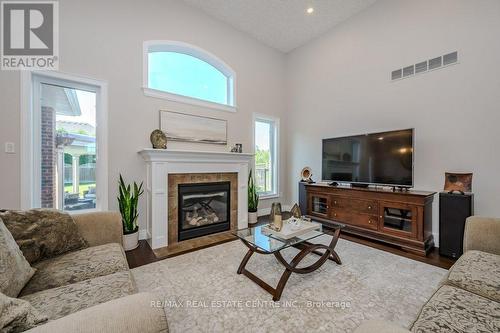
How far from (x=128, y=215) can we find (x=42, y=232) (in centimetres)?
134

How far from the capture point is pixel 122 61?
296cm

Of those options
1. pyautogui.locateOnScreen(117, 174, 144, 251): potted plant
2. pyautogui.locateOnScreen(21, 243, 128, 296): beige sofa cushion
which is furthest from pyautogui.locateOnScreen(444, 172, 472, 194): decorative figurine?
pyautogui.locateOnScreen(117, 174, 144, 251): potted plant

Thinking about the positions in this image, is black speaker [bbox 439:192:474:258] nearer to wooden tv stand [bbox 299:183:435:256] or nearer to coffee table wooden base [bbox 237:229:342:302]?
wooden tv stand [bbox 299:183:435:256]

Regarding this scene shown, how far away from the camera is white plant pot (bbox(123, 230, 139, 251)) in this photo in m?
2.75

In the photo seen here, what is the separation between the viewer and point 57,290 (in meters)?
1.14

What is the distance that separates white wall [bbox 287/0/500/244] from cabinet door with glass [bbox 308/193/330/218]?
0.69m

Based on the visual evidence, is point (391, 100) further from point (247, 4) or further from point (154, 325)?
point (154, 325)

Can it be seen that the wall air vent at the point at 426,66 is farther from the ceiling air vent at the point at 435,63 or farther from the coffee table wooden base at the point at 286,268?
the coffee table wooden base at the point at 286,268

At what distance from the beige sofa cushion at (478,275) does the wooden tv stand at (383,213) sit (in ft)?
3.80

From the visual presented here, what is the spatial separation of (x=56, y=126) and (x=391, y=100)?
4.86 m

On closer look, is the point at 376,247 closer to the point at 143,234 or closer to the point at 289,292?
the point at 289,292

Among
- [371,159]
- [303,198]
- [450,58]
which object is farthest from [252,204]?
[450,58]

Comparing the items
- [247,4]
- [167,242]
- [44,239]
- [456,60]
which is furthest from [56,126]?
[456,60]

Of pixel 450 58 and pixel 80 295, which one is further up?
pixel 450 58
